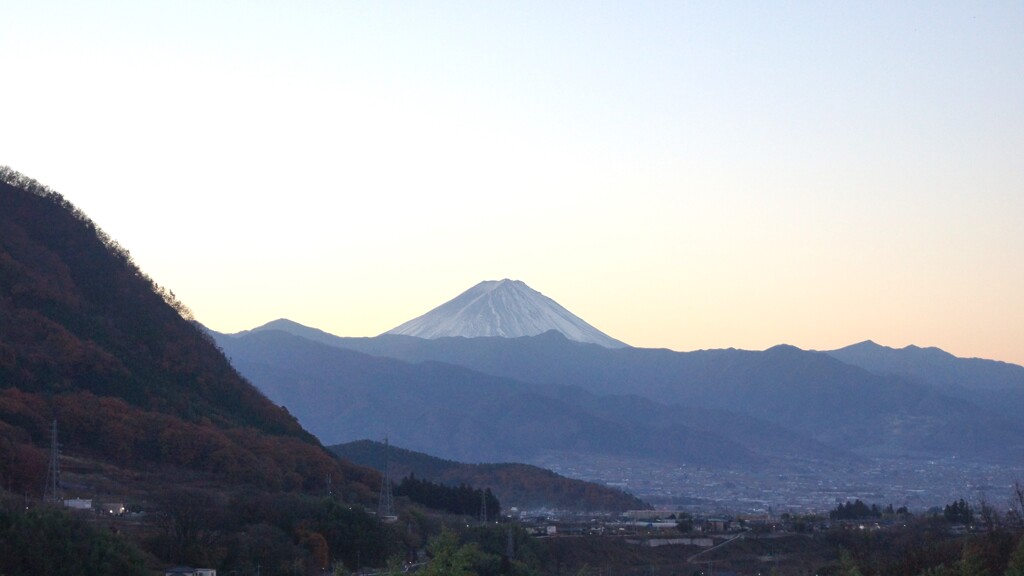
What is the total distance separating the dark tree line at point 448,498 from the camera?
61375 mm

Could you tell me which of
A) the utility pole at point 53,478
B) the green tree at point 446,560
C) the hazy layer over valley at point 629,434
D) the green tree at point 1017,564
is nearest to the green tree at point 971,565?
the green tree at point 1017,564

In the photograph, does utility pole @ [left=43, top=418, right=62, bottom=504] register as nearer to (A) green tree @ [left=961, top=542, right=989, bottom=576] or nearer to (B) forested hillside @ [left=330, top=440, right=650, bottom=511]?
(A) green tree @ [left=961, top=542, right=989, bottom=576]

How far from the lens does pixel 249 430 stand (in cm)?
6025

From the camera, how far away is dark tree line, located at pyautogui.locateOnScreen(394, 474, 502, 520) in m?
61.4

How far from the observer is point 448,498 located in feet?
205

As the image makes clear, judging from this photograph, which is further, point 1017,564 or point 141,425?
point 141,425

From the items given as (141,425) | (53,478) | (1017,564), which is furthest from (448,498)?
(1017,564)

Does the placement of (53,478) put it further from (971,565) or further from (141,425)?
(971,565)

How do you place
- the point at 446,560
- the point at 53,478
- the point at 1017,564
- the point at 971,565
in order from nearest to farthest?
the point at 446,560
the point at 971,565
the point at 1017,564
the point at 53,478

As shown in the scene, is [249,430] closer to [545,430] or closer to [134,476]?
[134,476]

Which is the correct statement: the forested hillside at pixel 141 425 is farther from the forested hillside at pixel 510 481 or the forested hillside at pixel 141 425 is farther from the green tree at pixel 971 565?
the forested hillside at pixel 510 481

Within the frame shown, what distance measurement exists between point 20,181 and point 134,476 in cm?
2520

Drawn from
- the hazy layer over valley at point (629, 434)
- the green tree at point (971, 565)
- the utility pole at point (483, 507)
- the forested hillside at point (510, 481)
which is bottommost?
the green tree at point (971, 565)

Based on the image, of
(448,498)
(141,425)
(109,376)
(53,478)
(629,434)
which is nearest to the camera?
(53,478)
